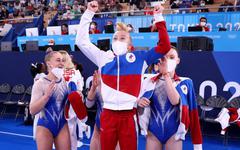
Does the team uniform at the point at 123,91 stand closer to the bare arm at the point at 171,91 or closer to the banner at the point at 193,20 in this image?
the bare arm at the point at 171,91

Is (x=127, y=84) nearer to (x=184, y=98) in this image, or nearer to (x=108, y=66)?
(x=108, y=66)

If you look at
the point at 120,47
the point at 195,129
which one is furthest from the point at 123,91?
the point at 195,129

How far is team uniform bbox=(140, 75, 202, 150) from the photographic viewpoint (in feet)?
10.8

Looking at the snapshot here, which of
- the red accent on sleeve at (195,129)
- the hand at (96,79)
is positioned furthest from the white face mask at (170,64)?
the hand at (96,79)

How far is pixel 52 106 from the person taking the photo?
373 centimetres

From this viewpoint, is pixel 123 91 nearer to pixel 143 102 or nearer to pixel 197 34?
pixel 143 102

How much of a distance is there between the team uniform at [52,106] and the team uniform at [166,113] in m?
A: 0.94

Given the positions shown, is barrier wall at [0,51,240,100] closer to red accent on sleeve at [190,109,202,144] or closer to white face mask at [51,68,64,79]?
red accent on sleeve at [190,109,202,144]

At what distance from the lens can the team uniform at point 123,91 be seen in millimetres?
3102

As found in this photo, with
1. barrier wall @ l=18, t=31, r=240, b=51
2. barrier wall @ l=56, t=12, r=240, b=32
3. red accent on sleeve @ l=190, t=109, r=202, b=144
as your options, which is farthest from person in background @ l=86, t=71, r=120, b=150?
barrier wall @ l=56, t=12, r=240, b=32

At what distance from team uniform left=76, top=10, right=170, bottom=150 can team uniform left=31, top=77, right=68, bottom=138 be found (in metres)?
0.73

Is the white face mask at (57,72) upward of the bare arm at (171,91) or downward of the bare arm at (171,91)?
upward

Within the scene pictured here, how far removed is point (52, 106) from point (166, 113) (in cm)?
125

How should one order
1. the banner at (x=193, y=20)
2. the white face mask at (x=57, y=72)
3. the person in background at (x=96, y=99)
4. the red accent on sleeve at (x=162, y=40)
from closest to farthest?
the red accent on sleeve at (x=162, y=40)
the person in background at (x=96, y=99)
the white face mask at (x=57, y=72)
the banner at (x=193, y=20)
